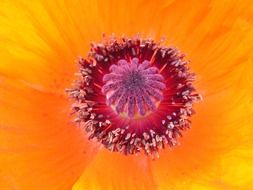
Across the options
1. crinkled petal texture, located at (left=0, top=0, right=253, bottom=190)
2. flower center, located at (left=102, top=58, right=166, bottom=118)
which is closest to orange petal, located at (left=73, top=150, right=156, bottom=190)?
crinkled petal texture, located at (left=0, top=0, right=253, bottom=190)

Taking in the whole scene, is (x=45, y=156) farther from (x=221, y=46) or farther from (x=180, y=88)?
(x=221, y=46)

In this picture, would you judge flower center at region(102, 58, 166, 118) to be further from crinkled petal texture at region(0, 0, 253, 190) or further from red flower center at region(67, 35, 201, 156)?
crinkled petal texture at region(0, 0, 253, 190)

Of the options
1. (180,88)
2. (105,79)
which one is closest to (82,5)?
(105,79)

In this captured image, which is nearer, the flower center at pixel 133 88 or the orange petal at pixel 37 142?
the orange petal at pixel 37 142

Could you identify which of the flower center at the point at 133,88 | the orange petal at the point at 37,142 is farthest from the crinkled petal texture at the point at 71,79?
the flower center at the point at 133,88

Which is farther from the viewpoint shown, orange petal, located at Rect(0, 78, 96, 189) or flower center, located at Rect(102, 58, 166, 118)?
flower center, located at Rect(102, 58, 166, 118)

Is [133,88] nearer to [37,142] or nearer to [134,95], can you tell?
[134,95]

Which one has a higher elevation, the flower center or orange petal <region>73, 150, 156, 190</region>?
the flower center

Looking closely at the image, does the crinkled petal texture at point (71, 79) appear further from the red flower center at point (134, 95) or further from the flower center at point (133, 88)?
the flower center at point (133, 88)
